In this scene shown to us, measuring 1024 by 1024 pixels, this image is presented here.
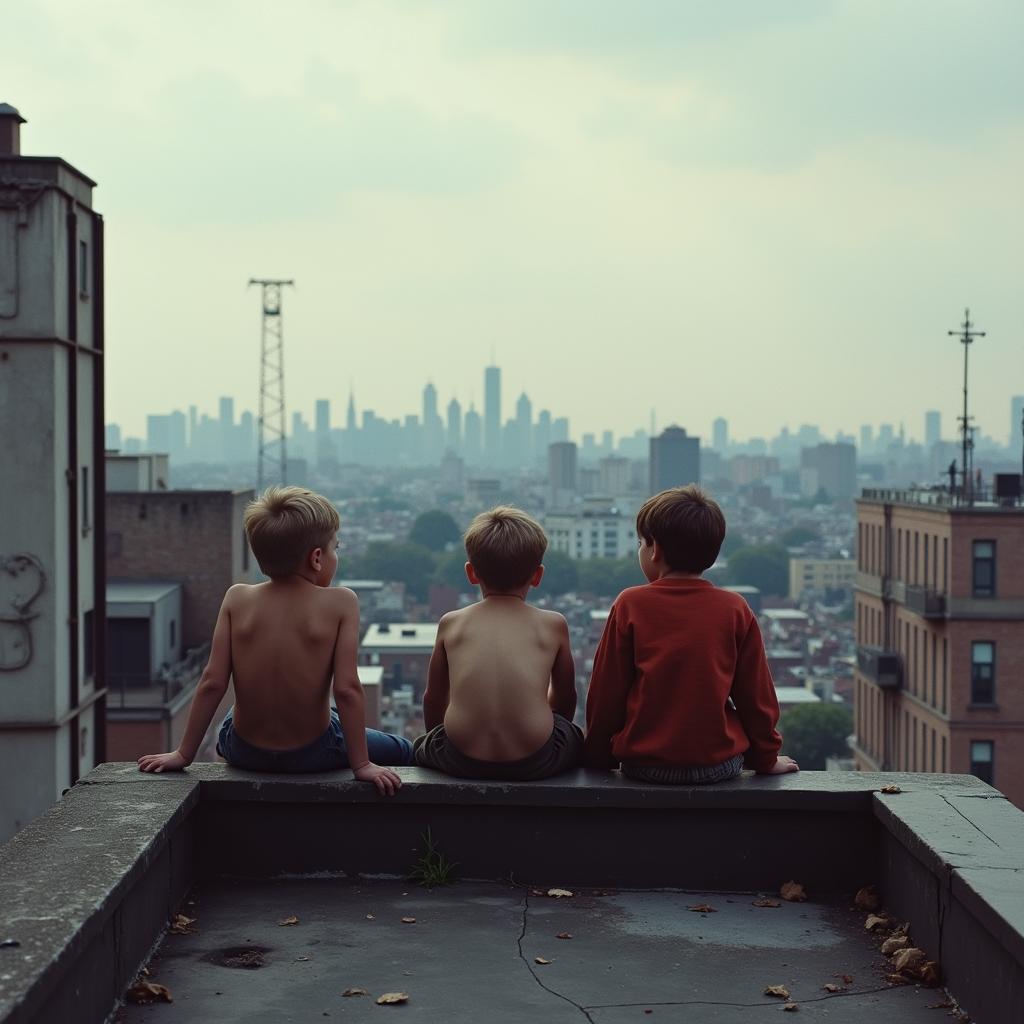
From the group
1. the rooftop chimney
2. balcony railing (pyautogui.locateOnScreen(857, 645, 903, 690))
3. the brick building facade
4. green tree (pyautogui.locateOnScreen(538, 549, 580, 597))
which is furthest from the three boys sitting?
green tree (pyautogui.locateOnScreen(538, 549, 580, 597))

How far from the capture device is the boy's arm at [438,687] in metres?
5.86

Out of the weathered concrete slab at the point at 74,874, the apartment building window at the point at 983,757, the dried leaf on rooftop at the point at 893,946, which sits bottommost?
the apartment building window at the point at 983,757

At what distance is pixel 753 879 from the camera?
5672 millimetres

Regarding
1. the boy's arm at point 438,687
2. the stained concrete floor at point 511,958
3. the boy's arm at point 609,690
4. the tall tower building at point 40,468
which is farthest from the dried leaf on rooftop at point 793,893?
the tall tower building at point 40,468

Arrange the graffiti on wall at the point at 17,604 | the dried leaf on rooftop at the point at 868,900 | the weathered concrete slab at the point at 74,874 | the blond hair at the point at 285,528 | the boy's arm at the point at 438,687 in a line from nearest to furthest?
the weathered concrete slab at the point at 74,874 < the dried leaf on rooftop at the point at 868,900 < the blond hair at the point at 285,528 < the boy's arm at the point at 438,687 < the graffiti on wall at the point at 17,604

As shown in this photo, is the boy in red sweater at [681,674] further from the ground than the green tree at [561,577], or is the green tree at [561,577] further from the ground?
the boy in red sweater at [681,674]

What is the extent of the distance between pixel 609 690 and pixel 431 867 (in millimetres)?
869

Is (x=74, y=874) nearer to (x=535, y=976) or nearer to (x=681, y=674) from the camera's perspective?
(x=535, y=976)

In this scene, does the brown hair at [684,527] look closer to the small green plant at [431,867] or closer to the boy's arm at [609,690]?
the boy's arm at [609,690]

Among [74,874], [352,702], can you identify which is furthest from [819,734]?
[74,874]

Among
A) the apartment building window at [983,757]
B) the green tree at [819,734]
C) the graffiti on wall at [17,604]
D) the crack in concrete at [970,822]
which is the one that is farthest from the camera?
the green tree at [819,734]

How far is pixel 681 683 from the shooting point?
5.71 metres

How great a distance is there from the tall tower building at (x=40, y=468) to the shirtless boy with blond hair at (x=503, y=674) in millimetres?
17078

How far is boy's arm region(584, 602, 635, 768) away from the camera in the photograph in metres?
5.75
